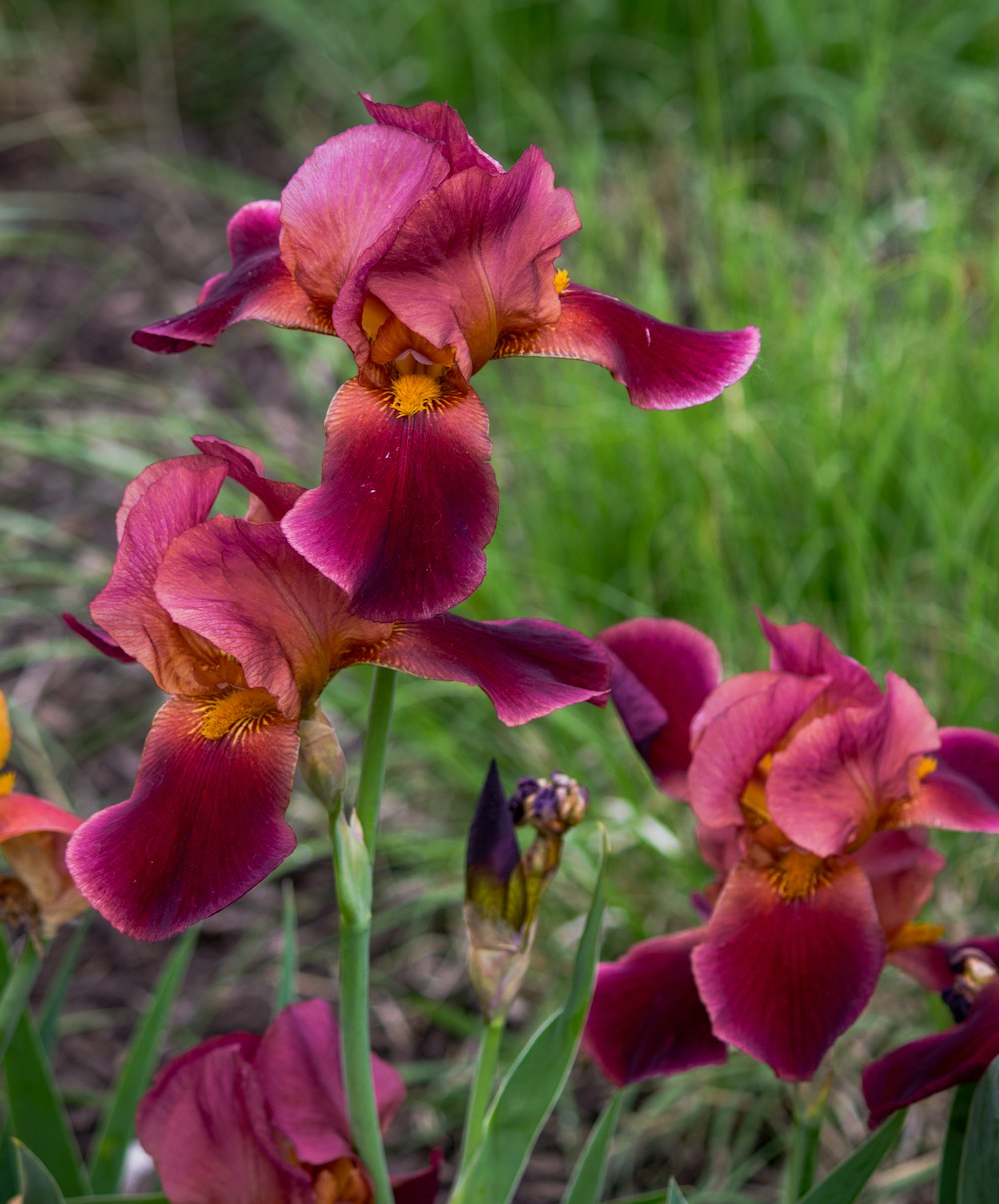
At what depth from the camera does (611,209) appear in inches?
148

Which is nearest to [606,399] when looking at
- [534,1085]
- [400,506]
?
[534,1085]

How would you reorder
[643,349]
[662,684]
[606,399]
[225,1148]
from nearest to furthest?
[643,349] → [225,1148] → [662,684] → [606,399]

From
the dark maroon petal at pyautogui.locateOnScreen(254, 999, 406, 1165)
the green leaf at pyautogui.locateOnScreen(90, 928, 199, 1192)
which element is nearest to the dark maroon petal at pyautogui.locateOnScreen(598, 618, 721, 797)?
the dark maroon petal at pyautogui.locateOnScreen(254, 999, 406, 1165)

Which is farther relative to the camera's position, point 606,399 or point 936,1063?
point 606,399

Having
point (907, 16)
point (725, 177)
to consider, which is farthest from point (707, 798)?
point (907, 16)

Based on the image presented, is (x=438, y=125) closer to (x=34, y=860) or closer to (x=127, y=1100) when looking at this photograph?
(x=34, y=860)

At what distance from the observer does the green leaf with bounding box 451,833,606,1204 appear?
38.8 inches

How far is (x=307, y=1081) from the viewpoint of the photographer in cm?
103

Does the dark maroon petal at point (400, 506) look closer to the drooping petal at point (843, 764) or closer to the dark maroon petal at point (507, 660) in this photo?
the dark maroon petal at point (507, 660)

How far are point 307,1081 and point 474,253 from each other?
0.62 metres

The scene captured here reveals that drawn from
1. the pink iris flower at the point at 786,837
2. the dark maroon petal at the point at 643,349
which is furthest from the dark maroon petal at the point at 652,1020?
the dark maroon petal at the point at 643,349

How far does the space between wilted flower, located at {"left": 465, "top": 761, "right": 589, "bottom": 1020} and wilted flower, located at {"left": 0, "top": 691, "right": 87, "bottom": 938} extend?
0.99 ft

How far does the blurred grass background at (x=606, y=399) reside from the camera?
2.11 metres

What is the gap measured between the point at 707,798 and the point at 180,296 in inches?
129
